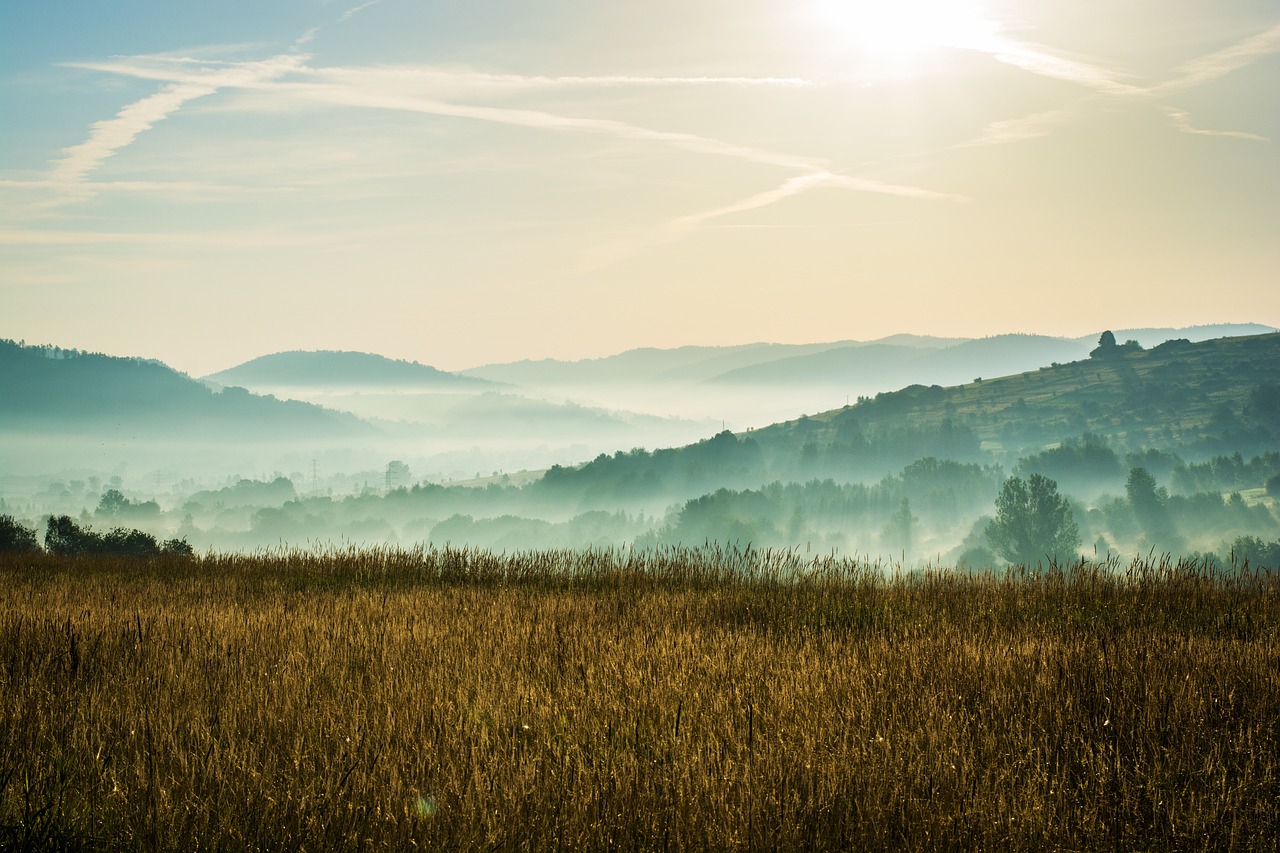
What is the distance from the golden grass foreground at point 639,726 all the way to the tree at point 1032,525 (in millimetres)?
187829

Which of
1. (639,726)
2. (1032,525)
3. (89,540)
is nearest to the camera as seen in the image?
(639,726)

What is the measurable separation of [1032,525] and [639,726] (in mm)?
197625

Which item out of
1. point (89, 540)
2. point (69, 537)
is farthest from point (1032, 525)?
point (69, 537)

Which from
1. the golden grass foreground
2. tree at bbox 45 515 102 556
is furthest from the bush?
the golden grass foreground

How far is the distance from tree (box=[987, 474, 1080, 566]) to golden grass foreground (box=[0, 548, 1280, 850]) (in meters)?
188

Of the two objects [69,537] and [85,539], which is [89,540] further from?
[69,537]

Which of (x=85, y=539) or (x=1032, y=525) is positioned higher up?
(x=85, y=539)

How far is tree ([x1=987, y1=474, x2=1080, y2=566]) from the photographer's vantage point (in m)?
188

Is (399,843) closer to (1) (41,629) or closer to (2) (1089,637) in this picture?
(1) (41,629)

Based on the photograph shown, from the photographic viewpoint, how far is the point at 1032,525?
617ft

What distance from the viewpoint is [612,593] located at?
1541 cm

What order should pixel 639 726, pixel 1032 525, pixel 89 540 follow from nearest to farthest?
pixel 639 726
pixel 89 540
pixel 1032 525

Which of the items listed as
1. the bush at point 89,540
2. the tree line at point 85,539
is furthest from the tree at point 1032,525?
the bush at point 89,540

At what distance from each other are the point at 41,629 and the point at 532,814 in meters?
8.23
